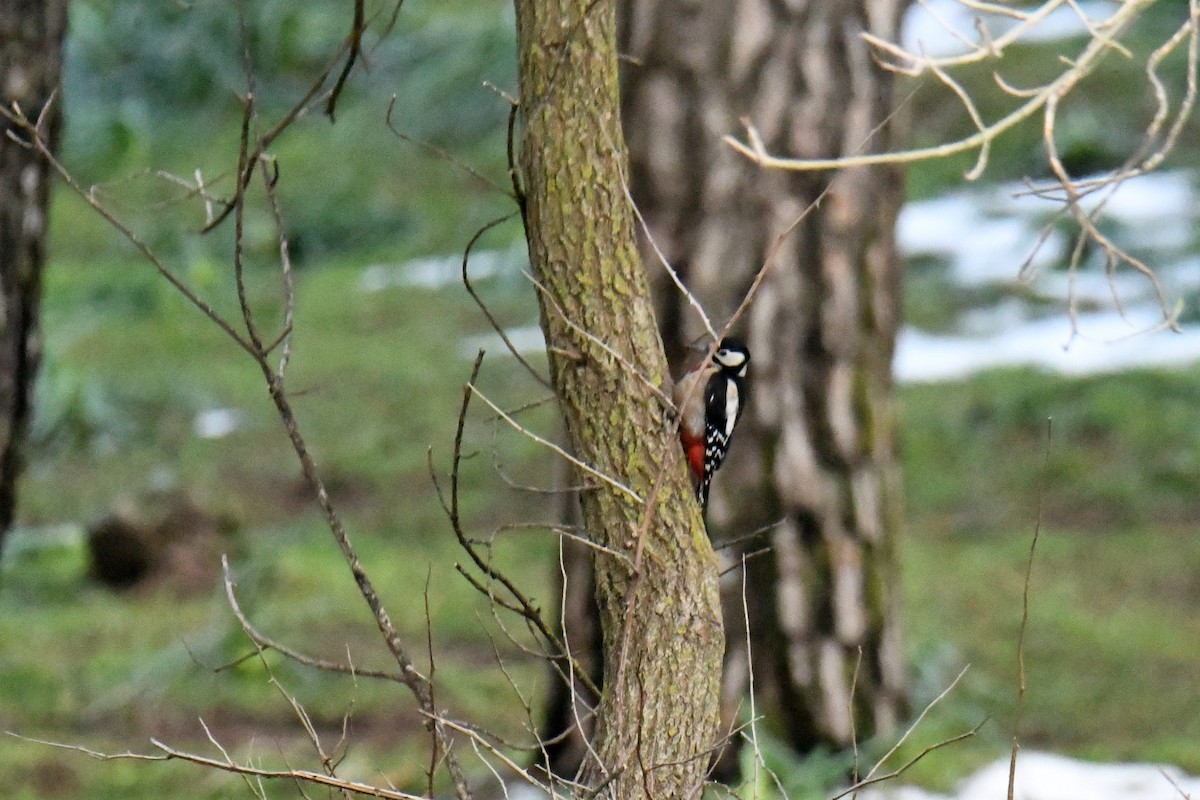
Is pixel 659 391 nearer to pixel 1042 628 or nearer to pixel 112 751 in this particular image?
pixel 112 751

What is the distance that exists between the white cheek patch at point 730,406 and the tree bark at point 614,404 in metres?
1.59

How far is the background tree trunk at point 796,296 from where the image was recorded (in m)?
4.00

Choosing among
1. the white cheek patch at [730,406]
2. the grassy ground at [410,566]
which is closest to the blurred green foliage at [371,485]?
the grassy ground at [410,566]

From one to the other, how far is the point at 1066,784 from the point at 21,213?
10.0 ft

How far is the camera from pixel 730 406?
156 inches

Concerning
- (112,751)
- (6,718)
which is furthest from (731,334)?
(6,718)

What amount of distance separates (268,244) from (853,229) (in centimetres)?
978

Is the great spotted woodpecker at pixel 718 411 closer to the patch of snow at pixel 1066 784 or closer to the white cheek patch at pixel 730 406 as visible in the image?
the white cheek patch at pixel 730 406

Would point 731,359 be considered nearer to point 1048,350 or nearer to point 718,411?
point 718,411

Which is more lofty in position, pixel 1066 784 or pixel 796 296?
pixel 796 296

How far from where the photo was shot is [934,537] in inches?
275

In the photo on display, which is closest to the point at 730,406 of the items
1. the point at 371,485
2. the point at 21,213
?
the point at 21,213

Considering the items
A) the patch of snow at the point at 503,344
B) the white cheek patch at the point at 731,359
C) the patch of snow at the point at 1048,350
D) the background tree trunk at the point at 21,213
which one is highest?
the background tree trunk at the point at 21,213

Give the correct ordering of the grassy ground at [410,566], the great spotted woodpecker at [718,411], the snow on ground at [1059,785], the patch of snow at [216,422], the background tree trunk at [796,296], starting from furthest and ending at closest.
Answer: the patch of snow at [216,422] < the grassy ground at [410,566] < the background tree trunk at [796,296] < the snow on ground at [1059,785] < the great spotted woodpecker at [718,411]
